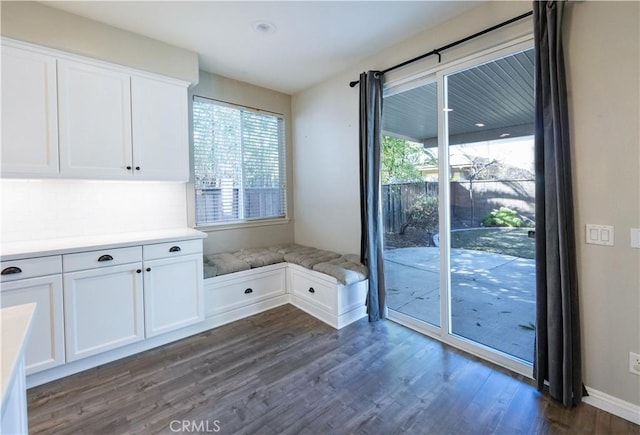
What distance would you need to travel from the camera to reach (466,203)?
247 cm

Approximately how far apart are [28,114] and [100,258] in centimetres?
114

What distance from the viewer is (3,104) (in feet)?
6.81

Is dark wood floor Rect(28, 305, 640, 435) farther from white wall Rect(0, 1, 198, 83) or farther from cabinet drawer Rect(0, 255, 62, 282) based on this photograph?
white wall Rect(0, 1, 198, 83)

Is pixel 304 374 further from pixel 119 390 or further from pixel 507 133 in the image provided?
pixel 507 133

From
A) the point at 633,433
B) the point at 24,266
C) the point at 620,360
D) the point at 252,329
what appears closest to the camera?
the point at 633,433

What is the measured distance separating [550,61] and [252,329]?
3.03 m

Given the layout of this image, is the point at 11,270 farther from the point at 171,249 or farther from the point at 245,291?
the point at 245,291

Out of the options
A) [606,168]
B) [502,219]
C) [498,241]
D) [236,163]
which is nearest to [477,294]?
[498,241]

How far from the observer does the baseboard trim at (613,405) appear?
168 centimetres

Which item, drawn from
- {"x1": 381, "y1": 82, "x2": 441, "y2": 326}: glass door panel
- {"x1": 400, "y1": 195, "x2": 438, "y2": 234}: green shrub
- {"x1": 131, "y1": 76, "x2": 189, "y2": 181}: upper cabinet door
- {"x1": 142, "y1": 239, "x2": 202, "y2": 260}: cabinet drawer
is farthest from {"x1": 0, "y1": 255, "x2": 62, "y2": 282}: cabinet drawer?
{"x1": 400, "y1": 195, "x2": 438, "y2": 234}: green shrub

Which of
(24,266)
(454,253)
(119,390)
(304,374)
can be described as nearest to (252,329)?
(304,374)

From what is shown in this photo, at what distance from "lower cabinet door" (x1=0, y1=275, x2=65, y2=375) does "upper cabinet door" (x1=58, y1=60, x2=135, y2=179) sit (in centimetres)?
85

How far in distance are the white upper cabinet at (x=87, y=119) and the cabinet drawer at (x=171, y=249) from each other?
644mm

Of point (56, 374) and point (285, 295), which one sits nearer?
point (56, 374)
